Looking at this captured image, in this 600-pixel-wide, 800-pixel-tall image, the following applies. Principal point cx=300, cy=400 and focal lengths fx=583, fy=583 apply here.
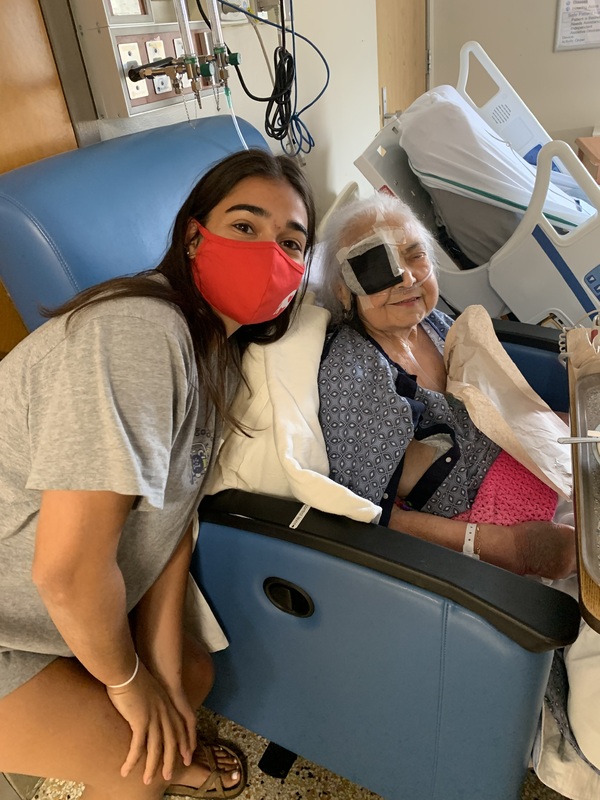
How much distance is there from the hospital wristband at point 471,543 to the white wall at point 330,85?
1.30 m

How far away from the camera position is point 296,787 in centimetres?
132

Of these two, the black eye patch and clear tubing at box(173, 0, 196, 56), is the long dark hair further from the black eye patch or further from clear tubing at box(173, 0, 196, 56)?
clear tubing at box(173, 0, 196, 56)

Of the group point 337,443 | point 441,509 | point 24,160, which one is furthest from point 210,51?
point 441,509

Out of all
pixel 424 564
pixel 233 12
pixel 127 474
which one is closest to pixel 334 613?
pixel 424 564

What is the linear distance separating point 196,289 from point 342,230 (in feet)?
1.84

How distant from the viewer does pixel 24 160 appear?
121cm

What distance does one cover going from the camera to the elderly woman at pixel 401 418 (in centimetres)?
112

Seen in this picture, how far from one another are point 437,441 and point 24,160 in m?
1.04

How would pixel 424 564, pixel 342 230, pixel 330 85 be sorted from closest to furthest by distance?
pixel 424 564, pixel 342 230, pixel 330 85

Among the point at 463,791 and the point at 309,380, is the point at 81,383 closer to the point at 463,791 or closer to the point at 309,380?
the point at 309,380

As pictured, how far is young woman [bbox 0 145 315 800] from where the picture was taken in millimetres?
760

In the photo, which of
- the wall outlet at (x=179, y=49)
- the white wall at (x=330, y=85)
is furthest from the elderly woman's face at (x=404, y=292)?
the white wall at (x=330, y=85)

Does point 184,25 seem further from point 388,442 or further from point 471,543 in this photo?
point 471,543

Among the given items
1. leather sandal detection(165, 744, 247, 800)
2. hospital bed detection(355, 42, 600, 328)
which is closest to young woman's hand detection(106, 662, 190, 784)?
leather sandal detection(165, 744, 247, 800)
